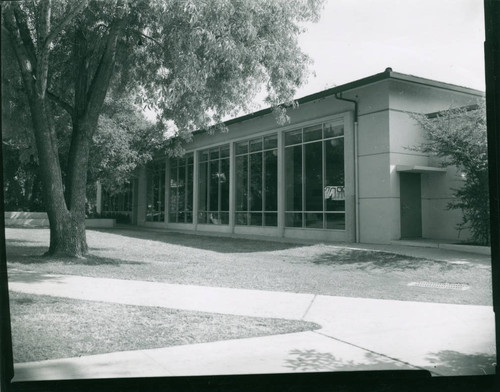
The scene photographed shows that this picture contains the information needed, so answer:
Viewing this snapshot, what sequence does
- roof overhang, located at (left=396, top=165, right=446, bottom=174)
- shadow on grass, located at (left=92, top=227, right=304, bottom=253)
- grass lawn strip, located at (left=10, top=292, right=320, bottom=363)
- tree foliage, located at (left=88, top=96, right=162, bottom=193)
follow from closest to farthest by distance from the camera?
1. grass lawn strip, located at (left=10, top=292, right=320, bottom=363)
2. tree foliage, located at (left=88, top=96, right=162, bottom=193)
3. shadow on grass, located at (left=92, top=227, right=304, bottom=253)
4. roof overhang, located at (left=396, top=165, right=446, bottom=174)

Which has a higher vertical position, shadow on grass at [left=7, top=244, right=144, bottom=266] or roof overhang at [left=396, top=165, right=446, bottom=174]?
roof overhang at [left=396, top=165, right=446, bottom=174]

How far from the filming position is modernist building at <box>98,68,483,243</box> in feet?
34.4

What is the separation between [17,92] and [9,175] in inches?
28.6

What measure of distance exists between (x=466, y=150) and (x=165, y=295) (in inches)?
284

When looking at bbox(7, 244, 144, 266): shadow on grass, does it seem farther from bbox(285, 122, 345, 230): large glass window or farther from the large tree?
bbox(285, 122, 345, 230): large glass window

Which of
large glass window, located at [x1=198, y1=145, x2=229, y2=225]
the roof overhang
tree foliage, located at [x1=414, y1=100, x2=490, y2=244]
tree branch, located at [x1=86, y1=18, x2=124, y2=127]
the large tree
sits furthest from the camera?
large glass window, located at [x1=198, y1=145, x2=229, y2=225]

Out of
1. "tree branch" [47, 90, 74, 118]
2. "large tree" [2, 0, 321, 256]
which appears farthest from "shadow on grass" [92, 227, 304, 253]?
"tree branch" [47, 90, 74, 118]

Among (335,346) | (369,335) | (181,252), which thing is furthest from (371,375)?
(181,252)

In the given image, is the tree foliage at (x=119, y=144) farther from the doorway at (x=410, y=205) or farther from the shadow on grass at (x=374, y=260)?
the doorway at (x=410, y=205)

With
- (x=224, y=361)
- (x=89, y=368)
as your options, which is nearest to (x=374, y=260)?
(x=224, y=361)

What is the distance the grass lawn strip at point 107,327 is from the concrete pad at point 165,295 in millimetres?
162

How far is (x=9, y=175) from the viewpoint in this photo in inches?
152

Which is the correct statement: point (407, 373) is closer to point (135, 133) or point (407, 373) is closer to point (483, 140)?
point (135, 133)

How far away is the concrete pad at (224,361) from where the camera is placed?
338 cm
